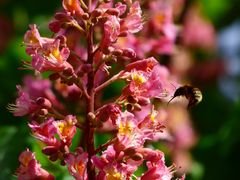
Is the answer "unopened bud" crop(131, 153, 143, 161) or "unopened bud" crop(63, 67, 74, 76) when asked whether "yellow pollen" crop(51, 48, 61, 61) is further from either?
"unopened bud" crop(131, 153, 143, 161)

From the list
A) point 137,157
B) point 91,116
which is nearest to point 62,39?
point 91,116

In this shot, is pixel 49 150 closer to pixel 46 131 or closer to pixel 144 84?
pixel 46 131

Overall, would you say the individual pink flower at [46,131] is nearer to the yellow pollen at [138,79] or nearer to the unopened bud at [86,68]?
the unopened bud at [86,68]

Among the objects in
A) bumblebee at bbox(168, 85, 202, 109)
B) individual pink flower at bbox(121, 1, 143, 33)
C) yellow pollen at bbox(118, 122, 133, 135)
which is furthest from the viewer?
bumblebee at bbox(168, 85, 202, 109)

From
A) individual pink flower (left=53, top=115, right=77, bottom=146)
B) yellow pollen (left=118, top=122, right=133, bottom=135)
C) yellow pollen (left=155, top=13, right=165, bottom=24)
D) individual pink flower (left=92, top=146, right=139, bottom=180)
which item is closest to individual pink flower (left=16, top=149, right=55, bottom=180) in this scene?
individual pink flower (left=53, top=115, right=77, bottom=146)

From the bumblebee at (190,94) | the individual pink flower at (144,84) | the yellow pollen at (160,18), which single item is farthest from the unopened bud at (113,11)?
the yellow pollen at (160,18)

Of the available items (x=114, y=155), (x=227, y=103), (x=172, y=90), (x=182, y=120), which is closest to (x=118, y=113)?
(x=114, y=155)
